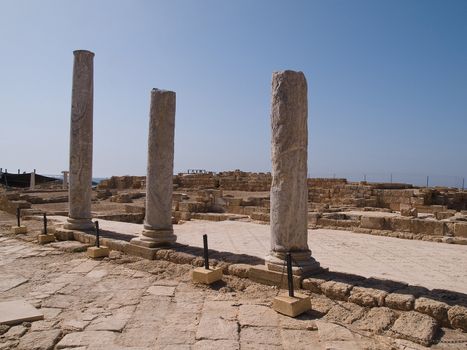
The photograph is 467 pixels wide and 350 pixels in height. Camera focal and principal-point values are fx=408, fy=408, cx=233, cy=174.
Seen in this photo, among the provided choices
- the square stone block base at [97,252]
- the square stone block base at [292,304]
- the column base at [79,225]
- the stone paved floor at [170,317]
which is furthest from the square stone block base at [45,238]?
the square stone block base at [292,304]

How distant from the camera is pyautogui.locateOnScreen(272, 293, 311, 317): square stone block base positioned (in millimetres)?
4742

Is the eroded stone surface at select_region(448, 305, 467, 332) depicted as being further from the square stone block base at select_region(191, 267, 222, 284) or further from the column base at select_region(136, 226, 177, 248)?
the column base at select_region(136, 226, 177, 248)

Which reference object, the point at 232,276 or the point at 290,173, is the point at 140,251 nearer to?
the point at 232,276

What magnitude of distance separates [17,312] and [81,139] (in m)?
6.32

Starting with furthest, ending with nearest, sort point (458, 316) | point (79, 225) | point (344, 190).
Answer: point (344, 190) → point (79, 225) → point (458, 316)

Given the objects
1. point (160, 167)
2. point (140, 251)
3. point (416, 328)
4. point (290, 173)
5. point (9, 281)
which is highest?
point (160, 167)

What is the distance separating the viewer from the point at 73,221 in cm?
1059

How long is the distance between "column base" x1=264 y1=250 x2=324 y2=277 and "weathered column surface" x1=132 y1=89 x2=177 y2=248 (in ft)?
9.61

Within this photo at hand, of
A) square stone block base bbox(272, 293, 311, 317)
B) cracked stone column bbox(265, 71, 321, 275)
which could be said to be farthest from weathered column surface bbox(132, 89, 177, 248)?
square stone block base bbox(272, 293, 311, 317)

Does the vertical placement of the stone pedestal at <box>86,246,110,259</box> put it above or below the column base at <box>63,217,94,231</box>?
below

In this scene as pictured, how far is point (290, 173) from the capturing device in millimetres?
6004

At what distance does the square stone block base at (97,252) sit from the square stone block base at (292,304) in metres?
4.51

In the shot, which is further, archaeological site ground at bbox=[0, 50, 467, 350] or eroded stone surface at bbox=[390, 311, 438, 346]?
archaeological site ground at bbox=[0, 50, 467, 350]

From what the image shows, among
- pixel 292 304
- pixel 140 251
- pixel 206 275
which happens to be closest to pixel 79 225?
pixel 140 251
